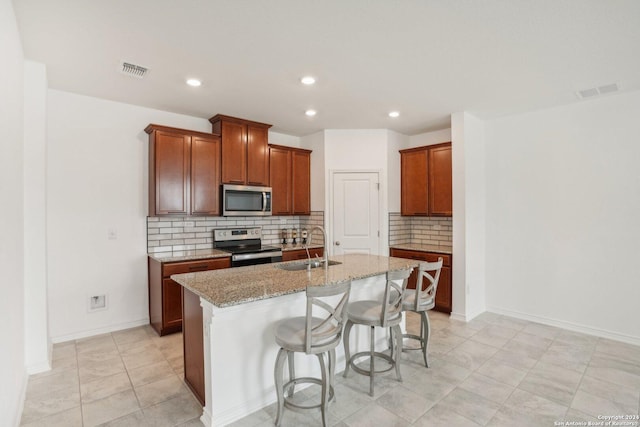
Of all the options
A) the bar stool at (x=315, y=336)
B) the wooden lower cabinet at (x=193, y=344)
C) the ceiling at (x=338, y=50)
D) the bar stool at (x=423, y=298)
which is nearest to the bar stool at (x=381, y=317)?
the bar stool at (x=423, y=298)

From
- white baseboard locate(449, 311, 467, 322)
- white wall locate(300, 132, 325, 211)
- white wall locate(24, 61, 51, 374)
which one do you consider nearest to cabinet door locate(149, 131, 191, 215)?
white wall locate(24, 61, 51, 374)

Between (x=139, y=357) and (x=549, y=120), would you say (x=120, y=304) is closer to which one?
(x=139, y=357)

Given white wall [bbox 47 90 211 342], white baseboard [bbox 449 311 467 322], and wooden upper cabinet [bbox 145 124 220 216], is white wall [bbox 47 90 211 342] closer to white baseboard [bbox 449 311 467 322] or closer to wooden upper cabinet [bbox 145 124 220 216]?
wooden upper cabinet [bbox 145 124 220 216]

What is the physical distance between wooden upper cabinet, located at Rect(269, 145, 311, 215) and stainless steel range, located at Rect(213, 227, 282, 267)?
50 centimetres

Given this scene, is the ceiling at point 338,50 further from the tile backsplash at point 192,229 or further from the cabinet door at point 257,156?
the tile backsplash at point 192,229

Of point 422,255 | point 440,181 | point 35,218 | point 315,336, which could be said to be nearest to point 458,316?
point 422,255

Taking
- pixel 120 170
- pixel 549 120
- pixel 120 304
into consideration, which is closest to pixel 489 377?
pixel 549 120

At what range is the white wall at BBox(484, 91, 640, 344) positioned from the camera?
135 inches

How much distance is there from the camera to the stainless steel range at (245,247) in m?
4.00

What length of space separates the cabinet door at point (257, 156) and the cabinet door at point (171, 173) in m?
0.82

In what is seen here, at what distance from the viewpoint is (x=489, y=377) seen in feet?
8.84

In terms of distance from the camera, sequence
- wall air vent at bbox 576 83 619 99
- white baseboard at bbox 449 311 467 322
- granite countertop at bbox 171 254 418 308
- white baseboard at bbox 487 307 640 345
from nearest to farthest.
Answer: granite countertop at bbox 171 254 418 308 → wall air vent at bbox 576 83 619 99 → white baseboard at bbox 487 307 640 345 → white baseboard at bbox 449 311 467 322

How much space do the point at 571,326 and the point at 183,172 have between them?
4927 mm

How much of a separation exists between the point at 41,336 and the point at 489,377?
3815 mm
